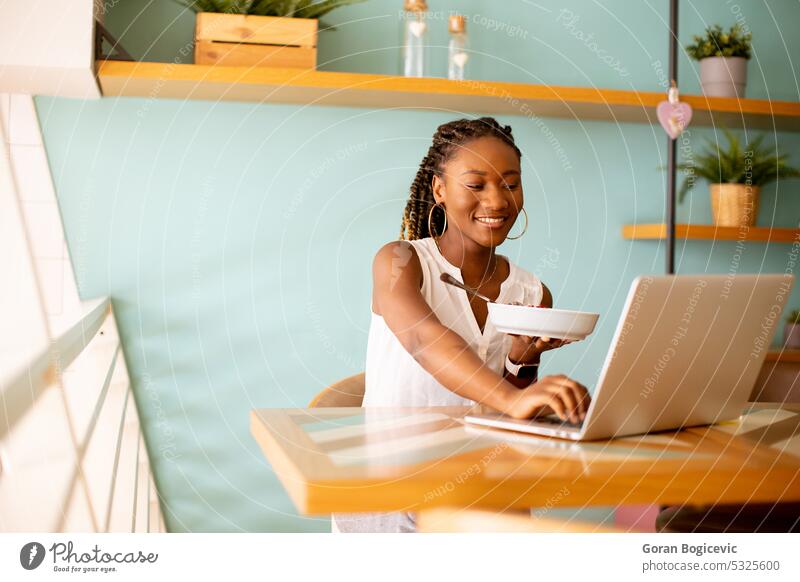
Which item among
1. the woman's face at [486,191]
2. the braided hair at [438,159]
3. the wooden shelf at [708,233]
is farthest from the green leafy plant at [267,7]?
the wooden shelf at [708,233]

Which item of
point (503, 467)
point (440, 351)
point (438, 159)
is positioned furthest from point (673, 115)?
point (503, 467)

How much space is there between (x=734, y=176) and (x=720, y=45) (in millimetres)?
255

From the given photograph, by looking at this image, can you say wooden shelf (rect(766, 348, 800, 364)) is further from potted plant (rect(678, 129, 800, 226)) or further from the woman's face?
the woman's face

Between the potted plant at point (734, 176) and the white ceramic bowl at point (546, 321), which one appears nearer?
the white ceramic bowl at point (546, 321)

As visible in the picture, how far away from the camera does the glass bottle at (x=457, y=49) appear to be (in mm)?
1629

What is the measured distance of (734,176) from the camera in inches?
70.4

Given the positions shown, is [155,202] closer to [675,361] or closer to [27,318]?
[27,318]

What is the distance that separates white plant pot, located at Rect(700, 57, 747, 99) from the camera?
5.73 ft

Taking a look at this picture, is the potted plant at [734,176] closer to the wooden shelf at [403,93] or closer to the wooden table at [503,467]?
the wooden shelf at [403,93]

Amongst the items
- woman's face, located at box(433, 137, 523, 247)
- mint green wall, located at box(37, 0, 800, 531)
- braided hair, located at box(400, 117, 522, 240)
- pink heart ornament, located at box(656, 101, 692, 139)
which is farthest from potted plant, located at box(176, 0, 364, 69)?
pink heart ornament, located at box(656, 101, 692, 139)

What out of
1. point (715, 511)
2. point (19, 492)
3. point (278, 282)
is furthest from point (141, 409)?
point (715, 511)

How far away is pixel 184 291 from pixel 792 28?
4.46 ft

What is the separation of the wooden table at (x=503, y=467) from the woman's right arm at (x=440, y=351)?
0.04 m

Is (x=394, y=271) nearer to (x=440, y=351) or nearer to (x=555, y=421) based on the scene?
(x=440, y=351)
